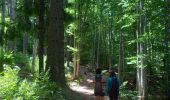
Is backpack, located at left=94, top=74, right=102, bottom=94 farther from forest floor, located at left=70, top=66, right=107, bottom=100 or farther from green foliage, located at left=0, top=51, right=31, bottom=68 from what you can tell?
green foliage, located at left=0, top=51, right=31, bottom=68

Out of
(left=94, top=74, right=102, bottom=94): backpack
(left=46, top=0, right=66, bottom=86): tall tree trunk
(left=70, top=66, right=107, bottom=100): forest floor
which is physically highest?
(left=46, top=0, right=66, bottom=86): tall tree trunk

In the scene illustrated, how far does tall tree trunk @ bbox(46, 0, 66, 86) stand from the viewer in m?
13.6

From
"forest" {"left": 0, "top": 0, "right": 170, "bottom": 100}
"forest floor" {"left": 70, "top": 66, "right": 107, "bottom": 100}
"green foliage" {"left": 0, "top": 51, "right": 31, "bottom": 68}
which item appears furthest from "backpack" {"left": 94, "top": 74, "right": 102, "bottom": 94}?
"green foliage" {"left": 0, "top": 51, "right": 31, "bottom": 68}

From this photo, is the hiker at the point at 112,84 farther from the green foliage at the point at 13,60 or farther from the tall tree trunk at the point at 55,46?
the green foliage at the point at 13,60

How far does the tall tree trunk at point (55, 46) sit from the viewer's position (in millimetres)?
13648

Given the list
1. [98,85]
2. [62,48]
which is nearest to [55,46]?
[62,48]

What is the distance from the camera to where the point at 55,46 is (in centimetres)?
1373

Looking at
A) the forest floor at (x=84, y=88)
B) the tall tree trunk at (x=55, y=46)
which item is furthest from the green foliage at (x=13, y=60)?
the forest floor at (x=84, y=88)

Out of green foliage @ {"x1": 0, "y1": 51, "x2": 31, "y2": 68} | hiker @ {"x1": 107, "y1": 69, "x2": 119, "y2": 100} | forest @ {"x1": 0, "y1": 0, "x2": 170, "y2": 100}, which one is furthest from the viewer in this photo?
green foliage @ {"x1": 0, "y1": 51, "x2": 31, "y2": 68}

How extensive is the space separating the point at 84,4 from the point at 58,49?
485 inches

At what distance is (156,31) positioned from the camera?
17562 mm

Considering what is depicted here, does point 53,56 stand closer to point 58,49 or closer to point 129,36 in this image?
point 58,49

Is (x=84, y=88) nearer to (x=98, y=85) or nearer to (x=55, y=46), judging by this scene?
(x=55, y=46)

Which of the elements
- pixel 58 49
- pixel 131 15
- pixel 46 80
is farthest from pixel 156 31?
pixel 46 80
